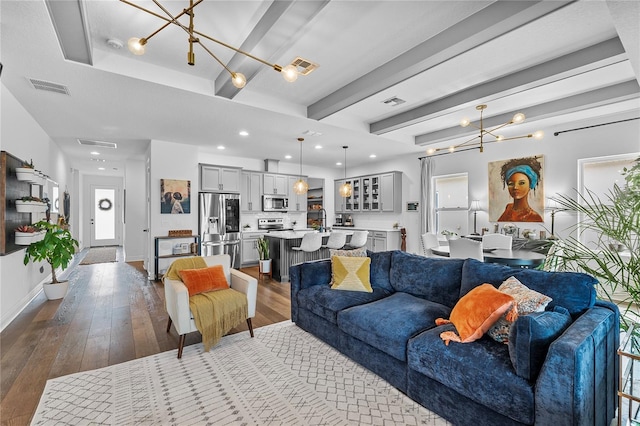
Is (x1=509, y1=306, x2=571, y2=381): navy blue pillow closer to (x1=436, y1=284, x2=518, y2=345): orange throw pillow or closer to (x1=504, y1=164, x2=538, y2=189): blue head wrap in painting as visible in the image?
(x1=436, y1=284, x2=518, y2=345): orange throw pillow

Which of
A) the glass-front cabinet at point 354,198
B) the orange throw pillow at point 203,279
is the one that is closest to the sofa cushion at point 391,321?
the orange throw pillow at point 203,279

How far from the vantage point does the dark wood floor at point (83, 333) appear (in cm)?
234

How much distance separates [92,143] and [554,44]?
25.9ft

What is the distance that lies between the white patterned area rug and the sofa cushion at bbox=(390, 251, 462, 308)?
920 millimetres

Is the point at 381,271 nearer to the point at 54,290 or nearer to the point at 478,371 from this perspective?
the point at 478,371

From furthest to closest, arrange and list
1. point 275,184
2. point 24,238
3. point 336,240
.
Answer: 1. point 275,184
2. point 336,240
3. point 24,238

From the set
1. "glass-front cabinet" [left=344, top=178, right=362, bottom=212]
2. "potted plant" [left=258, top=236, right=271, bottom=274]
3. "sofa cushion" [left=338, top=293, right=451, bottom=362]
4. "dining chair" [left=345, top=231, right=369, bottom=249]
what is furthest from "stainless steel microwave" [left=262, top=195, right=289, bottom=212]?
"sofa cushion" [left=338, top=293, right=451, bottom=362]

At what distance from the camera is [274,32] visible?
246 cm

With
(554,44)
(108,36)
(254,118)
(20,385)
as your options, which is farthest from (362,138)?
(20,385)

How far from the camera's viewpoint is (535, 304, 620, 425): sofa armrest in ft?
4.57

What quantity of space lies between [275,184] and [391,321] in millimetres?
6199

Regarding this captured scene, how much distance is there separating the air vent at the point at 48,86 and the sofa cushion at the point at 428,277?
4305 mm

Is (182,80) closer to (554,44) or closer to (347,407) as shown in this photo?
(347,407)

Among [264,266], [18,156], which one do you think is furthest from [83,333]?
[264,266]
